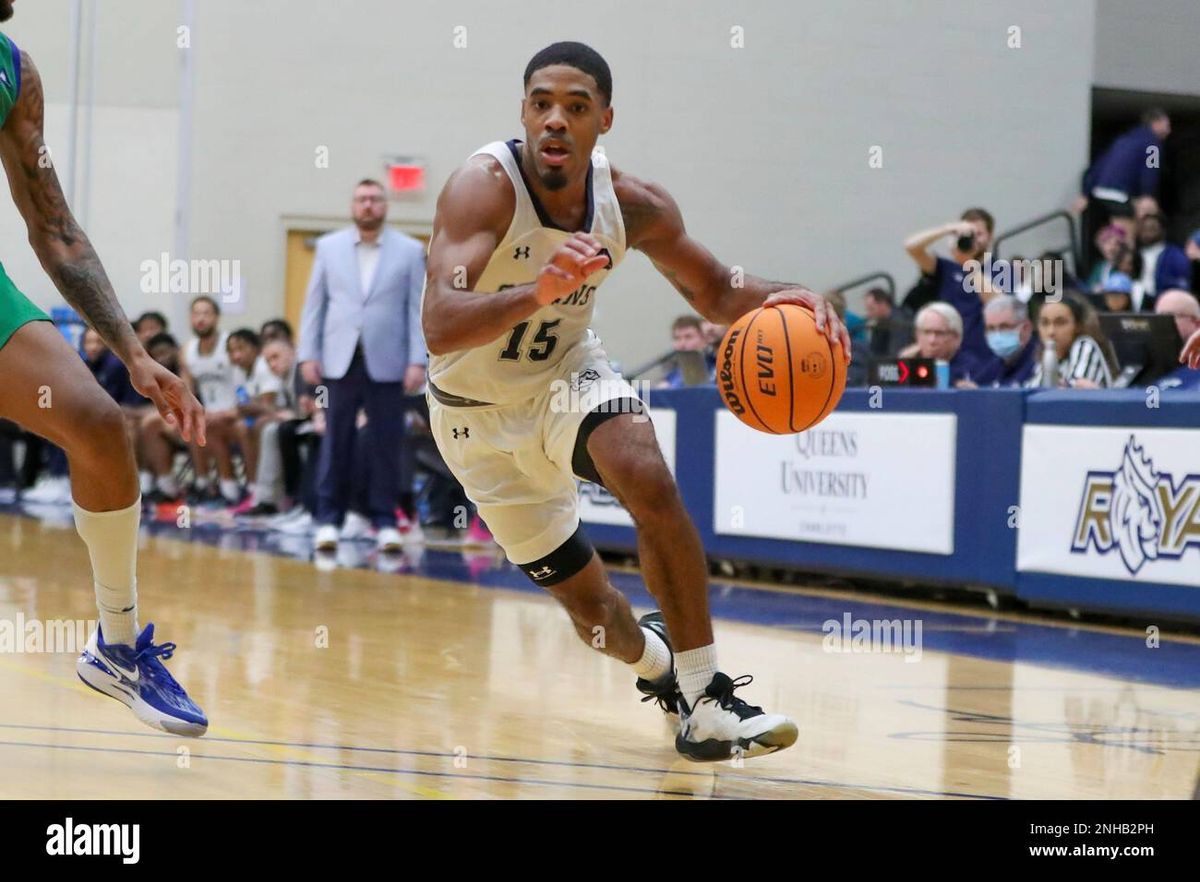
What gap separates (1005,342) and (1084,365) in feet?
4.27

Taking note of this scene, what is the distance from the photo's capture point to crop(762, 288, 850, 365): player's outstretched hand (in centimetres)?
411

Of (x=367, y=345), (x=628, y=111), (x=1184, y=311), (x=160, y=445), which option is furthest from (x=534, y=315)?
(x=628, y=111)

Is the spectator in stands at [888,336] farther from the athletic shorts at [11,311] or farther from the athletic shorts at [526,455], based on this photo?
the athletic shorts at [11,311]

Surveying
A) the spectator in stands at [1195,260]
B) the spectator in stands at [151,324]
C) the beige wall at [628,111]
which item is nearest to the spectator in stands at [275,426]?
the spectator in stands at [151,324]

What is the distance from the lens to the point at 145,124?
1536 cm

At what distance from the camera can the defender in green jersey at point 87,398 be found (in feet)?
12.2

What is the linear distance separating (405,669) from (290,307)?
411 inches

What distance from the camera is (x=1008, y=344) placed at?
30.4 ft

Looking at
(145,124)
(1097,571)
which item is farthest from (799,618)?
(145,124)

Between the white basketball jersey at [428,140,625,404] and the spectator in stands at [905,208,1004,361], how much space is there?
6089mm

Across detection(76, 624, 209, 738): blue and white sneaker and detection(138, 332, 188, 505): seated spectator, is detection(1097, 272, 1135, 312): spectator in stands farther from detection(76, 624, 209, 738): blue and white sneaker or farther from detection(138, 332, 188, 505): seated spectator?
detection(76, 624, 209, 738): blue and white sneaker
